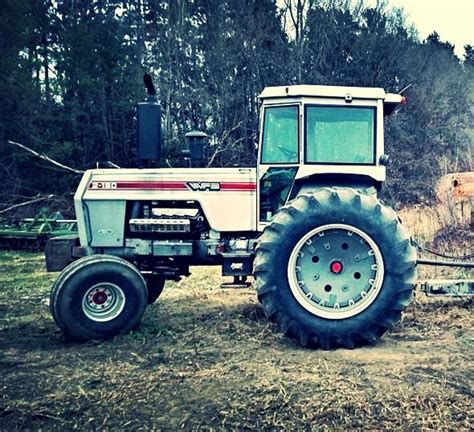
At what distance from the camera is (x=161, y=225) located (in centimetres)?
545

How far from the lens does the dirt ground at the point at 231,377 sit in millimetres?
3244

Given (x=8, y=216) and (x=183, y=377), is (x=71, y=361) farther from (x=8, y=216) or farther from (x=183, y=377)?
(x=8, y=216)

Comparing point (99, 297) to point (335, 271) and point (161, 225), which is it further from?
point (335, 271)

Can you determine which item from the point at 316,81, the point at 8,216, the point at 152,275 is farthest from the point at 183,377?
the point at 316,81

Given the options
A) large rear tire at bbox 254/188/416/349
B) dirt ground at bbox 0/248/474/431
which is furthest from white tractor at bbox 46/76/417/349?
dirt ground at bbox 0/248/474/431

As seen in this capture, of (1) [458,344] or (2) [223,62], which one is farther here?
(2) [223,62]

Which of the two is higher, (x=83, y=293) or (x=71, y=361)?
(x=83, y=293)

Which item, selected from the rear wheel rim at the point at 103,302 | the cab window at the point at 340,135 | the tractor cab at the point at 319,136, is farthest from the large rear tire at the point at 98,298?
the cab window at the point at 340,135

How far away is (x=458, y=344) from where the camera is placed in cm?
463

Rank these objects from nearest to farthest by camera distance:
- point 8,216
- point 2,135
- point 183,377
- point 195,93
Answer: point 183,377
point 8,216
point 2,135
point 195,93

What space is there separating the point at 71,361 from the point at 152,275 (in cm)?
148

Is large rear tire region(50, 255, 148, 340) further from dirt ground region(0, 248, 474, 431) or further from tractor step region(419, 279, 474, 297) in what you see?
tractor step region(419, 279, 474, 297)

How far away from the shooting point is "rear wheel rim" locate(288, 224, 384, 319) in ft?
15.1

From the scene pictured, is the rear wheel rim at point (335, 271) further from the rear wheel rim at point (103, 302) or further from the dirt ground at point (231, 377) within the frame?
the rear wheel rim at point (103, 302)
